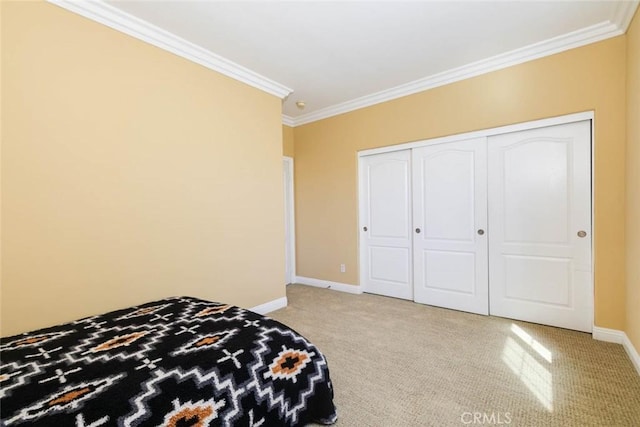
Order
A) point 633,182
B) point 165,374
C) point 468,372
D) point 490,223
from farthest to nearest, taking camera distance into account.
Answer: point 490,223
point 633,182
point 468,372
point 165,374

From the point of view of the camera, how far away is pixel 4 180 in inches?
68.6

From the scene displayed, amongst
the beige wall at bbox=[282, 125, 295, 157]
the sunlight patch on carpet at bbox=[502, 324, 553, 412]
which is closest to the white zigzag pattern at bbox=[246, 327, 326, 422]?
the sunlight patch on carpet at bbox=[502, 324, 553, 412]

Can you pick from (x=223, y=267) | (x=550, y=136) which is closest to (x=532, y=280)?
(x=550, y=136)

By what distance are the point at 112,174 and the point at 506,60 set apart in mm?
3716

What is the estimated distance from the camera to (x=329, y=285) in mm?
4398

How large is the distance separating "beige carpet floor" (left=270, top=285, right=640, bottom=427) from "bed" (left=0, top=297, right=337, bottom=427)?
0.47 meters

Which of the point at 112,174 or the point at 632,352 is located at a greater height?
the point at 112,174

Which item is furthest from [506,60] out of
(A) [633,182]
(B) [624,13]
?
(A) [633,182]

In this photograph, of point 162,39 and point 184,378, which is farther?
point 162,39

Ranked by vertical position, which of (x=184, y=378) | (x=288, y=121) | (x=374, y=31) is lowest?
(x=184, y=378)

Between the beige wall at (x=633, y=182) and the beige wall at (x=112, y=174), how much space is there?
10.6ft

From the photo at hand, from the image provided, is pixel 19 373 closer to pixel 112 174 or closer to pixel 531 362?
pixel 112 174

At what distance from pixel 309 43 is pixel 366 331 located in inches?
108

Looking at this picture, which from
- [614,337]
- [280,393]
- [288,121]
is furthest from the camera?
[288,121]
